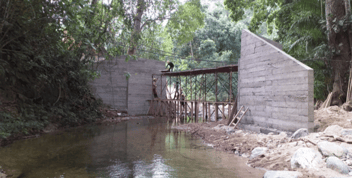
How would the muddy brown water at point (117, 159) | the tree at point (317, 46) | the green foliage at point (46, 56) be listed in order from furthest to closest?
the tree at point (317, 46), the green foliage at point (46, 56), the muddy brown water at point (117, 159)

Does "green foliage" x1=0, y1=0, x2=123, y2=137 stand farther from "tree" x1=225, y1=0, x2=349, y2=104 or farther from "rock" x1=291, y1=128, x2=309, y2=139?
"tree" x1=225, y1=0, x2=349, y2=104

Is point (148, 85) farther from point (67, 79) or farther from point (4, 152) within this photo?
point (4, 152)

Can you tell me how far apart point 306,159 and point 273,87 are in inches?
145

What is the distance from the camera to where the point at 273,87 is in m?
8.38

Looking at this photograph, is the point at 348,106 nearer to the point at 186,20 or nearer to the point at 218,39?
the point at 186,20

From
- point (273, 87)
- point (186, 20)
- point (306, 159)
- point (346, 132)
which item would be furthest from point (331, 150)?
point (186, 20)

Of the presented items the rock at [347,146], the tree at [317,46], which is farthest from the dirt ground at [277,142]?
the tree at [317,46]

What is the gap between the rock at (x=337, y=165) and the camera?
4523 millimetres

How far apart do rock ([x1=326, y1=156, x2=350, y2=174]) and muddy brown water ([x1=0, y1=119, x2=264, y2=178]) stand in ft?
4.37

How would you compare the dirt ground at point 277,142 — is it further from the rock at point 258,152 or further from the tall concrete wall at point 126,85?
the tall concrete wall at point 126,85

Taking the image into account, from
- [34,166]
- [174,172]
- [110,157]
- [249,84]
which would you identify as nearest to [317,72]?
[249,84]

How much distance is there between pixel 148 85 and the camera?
64.7 feet

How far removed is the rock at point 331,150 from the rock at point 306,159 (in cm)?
15

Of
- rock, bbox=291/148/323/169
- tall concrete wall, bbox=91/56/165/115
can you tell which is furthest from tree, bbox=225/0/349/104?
tall concrete wall, bbox=91/56/165/115
